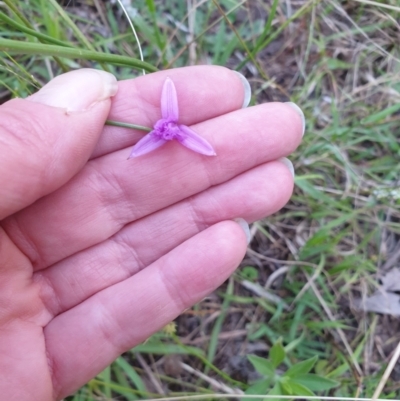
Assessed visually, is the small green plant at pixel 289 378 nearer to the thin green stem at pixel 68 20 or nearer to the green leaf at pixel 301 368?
the green leaf at pixel 301 368

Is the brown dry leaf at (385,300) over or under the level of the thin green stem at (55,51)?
under

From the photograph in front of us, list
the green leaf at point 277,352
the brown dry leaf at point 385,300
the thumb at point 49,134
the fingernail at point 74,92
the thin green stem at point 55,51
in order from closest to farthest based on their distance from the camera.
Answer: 1. the thin green stem at point 55,51
2. the thumb at point 49,134
3. the fingernail at point 74,92
4. the green leaf at point 277,352
5. the brown dry leaf at point 385,300

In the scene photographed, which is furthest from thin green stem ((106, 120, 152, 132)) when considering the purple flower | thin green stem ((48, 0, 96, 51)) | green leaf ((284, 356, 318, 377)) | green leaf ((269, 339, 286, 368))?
green leaf ((284, 356, 318, 377))

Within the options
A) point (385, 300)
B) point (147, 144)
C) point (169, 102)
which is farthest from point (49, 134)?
point (385, 300)

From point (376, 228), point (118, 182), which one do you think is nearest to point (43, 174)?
point (118, 182)

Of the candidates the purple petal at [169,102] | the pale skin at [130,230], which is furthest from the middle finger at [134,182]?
the purple petal at [169,102]

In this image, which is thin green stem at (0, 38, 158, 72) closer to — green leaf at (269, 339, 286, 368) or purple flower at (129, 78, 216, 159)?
purple flower at (129, 78, 216, 159)

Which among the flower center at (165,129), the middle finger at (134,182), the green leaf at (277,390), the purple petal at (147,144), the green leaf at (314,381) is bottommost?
the green leaf at (314,381)

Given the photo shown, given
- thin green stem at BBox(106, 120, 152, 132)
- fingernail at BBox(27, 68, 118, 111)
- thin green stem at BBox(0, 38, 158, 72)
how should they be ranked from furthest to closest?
thin green stem at BBox(106, 120, 152, 132) → fingernail at BBox(27, 68, 118, 111) → thin green stem at BBox(0, 38, 158, 72)
